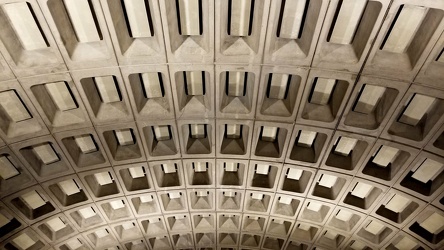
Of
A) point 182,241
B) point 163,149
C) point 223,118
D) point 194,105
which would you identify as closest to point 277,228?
point 182,241

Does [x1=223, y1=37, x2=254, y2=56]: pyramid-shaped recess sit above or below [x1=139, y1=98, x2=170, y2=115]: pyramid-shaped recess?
above

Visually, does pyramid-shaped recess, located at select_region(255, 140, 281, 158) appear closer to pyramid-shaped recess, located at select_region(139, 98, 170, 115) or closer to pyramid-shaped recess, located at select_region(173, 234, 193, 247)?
pyramid-shaped recess, located at select_region(139, 98, 170, 115)

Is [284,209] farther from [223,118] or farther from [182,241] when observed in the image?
[223,118]

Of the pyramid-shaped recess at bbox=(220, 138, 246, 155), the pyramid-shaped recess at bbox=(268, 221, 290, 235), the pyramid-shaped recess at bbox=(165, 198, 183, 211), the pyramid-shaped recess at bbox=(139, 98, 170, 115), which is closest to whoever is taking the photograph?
the pyramid-shaped recess at bbox=(139, 98, 170, 115)

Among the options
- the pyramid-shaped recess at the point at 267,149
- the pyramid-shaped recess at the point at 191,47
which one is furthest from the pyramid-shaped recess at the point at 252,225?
the pyramid-shaped recess at the point at 191,47

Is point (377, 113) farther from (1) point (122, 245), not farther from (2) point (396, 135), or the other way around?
(1) point (122, 245)

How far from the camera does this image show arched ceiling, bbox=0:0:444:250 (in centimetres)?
700

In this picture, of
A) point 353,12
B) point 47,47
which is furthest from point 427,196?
point 47,47

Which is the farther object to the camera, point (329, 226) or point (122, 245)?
point (122, 245)

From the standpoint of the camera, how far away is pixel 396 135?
A: 28.2 feet

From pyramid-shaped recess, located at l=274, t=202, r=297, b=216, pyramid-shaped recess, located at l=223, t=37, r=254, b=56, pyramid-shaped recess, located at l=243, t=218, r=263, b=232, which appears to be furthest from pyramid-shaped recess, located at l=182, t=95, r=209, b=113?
pyramid-shaped recess, located at l=243, t=218, r=263, b=232

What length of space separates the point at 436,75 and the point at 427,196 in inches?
169

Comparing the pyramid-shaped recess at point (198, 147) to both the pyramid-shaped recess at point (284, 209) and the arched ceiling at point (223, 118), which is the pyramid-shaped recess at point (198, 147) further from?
→ the pyramid-shaped recess at point (284, 209)

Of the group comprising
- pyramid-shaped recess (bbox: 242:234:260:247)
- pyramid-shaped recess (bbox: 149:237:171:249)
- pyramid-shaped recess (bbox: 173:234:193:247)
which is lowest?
pyramid-shaped recess (bbox: 149:237:171:249)
